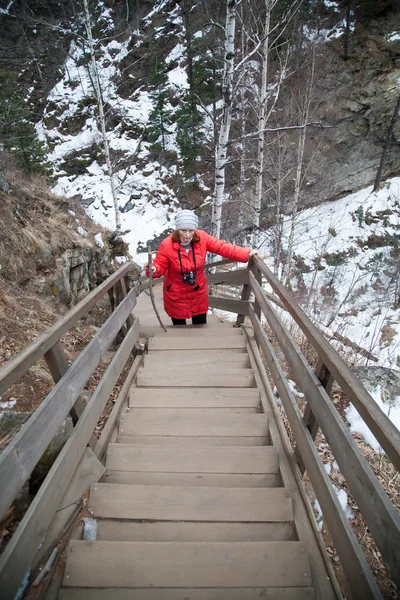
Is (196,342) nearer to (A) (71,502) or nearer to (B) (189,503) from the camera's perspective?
(B) (189,503)

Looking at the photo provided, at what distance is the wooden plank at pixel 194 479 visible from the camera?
83.2 inches

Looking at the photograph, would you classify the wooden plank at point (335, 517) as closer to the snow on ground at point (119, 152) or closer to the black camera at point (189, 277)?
the black camera at point (189, 277)

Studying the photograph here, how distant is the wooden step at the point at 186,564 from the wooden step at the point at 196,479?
19.6 inches

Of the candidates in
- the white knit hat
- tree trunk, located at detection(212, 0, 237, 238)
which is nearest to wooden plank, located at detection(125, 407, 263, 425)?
the white knit hat

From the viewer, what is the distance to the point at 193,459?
2244 mm

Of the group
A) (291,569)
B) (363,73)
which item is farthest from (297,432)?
(363,73)

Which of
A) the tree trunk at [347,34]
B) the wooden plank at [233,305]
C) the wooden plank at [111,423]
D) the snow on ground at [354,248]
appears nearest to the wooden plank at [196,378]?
the wooden plank at [111,423]

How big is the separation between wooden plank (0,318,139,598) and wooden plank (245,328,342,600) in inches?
56.3

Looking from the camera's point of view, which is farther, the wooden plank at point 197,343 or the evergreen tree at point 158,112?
the evergreen tree at point 158,112

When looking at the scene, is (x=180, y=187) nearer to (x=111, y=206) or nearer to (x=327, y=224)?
(x=111, y=206)

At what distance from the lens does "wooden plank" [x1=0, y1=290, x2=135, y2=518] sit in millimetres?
1250

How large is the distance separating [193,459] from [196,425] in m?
0.40

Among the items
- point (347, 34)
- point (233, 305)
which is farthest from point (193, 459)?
point (347, 34)

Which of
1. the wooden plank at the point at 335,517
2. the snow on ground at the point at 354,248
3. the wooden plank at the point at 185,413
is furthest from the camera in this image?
the snow on ground at the point at 354,248
